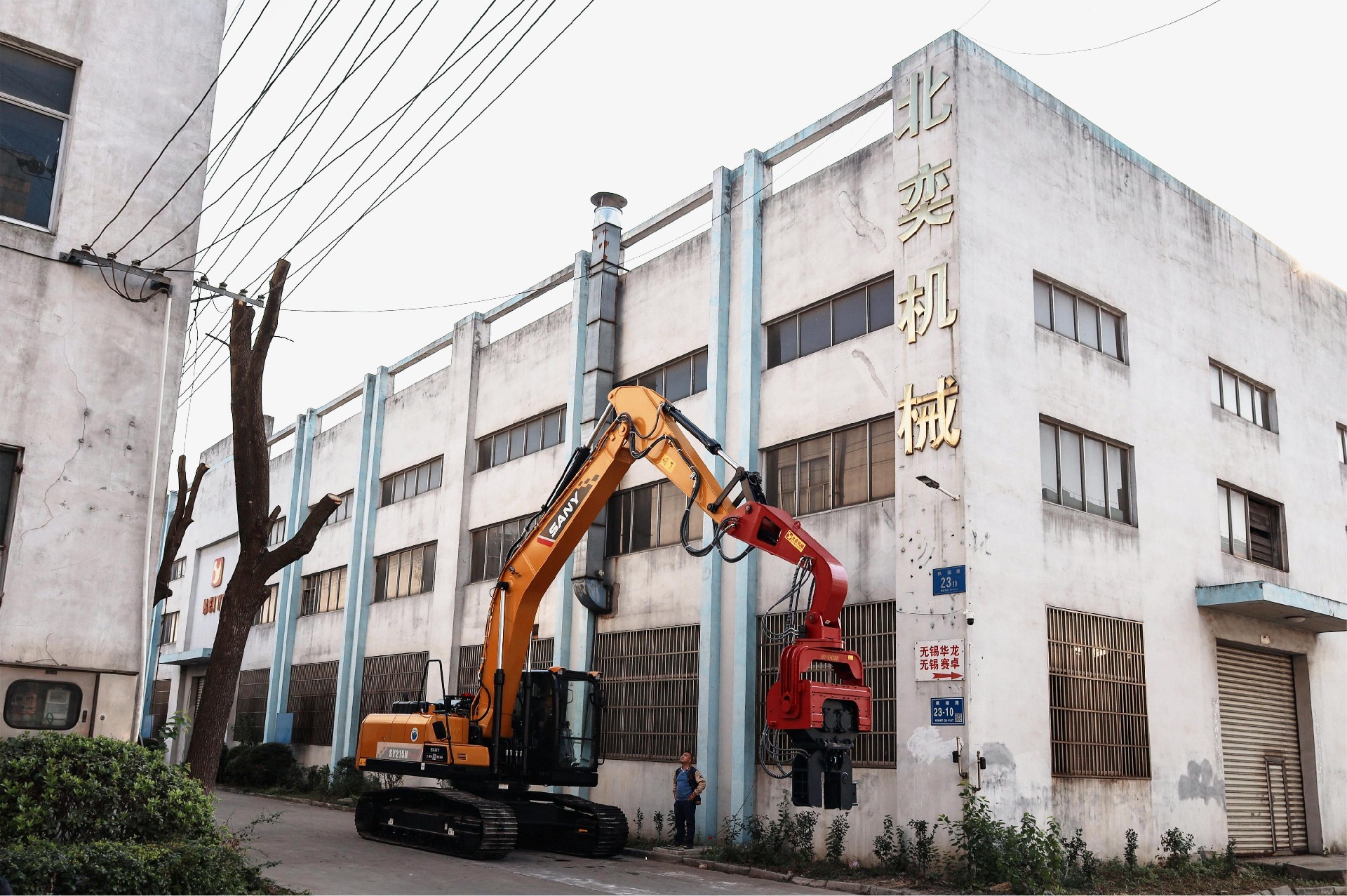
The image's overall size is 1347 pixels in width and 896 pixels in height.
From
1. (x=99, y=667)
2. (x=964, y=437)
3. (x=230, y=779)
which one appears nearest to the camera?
(x=99, y=667)

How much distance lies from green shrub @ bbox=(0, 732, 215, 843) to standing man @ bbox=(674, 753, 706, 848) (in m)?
9.86

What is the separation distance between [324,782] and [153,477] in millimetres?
20646

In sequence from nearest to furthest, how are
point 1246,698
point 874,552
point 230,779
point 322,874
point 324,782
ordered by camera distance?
point 322,874 < point 874,552 < point 1246,698 < point 324,782 < point 230,779

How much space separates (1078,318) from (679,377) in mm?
7441

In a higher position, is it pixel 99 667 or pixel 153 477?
pixel 153 477

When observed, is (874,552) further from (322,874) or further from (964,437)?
(322,874)

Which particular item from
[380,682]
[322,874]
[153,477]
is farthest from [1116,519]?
[380,682]

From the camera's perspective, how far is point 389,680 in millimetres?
29562

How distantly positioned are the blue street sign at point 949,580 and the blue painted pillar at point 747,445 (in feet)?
12.8

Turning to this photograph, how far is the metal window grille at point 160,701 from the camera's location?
138 feet

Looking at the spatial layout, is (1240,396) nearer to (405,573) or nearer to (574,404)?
(574,404)

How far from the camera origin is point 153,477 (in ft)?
36.3

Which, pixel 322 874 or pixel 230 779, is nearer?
pixel 322 874

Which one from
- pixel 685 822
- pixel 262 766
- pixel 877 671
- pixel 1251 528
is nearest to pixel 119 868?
Answer: pixel 877 671
